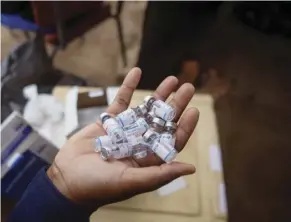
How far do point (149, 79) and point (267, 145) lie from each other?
419mm

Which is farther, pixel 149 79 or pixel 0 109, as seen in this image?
pixel 149 79

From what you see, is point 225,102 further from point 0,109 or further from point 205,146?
point 0,109

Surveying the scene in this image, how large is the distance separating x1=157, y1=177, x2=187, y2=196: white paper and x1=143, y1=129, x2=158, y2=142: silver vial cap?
0.21m

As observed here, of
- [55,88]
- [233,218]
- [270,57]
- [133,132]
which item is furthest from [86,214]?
[270,57]

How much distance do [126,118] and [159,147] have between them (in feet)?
0.25

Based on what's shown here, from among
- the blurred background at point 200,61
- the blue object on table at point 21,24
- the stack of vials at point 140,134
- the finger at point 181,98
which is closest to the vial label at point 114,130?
the stack of vials at point 140,134

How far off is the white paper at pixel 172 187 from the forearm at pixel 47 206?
0.88ft

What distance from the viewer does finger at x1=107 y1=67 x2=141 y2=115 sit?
0.80m

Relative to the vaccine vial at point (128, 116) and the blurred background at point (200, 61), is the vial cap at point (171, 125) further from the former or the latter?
the blurred background at point (200, 61)

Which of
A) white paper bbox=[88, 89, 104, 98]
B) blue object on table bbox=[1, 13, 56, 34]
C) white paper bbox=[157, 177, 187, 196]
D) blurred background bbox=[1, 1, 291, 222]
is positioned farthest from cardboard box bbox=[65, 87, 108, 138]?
blue object on table bbox=[1, 13, 56, 34]

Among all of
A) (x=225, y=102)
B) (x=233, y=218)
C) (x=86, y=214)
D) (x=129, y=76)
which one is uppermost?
(x=129, y=76)

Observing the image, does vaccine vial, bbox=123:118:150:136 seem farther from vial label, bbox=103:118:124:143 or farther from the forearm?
the forearm

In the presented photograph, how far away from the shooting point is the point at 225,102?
153cm

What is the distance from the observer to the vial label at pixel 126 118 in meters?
0.77
